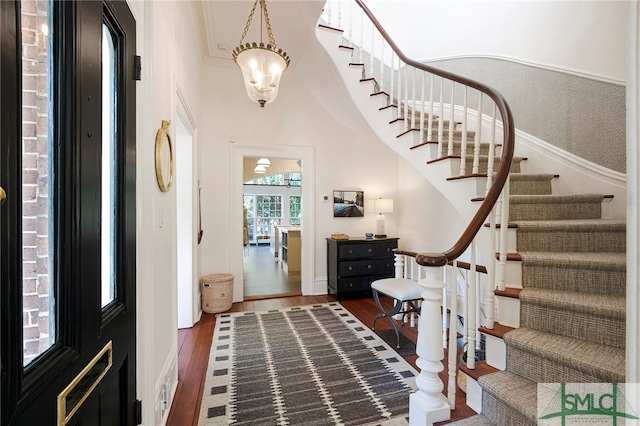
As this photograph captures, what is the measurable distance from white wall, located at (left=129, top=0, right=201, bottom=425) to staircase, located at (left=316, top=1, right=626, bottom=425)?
5.36ft

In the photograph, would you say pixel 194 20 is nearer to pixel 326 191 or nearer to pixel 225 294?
pixel 326 191

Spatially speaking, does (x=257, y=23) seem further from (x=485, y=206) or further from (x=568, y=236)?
(x=568, y=236)

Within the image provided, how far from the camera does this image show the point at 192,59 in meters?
2.88

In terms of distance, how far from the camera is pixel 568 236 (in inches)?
75.4

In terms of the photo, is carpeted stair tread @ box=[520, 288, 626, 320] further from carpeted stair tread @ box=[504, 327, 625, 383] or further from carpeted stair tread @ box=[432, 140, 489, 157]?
carpeted stair tread @ box=[432, 140, 489, 157]

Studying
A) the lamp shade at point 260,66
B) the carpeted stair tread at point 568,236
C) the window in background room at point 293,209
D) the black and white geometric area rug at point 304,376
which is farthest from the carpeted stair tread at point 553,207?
the window in background room at point 293,209

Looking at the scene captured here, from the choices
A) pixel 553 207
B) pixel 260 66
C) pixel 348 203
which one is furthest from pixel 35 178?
pixel 348 203

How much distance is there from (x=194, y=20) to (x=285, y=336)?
3350mm

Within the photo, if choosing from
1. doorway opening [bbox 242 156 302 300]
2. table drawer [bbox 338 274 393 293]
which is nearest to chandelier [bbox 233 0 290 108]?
doorway opening [bbox 242 156 302 300]

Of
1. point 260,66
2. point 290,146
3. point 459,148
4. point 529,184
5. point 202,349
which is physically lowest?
point 202,349

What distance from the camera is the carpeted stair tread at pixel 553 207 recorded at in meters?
2.13

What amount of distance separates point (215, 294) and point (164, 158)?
2.25 meters

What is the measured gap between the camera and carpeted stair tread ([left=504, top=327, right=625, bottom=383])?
1.19 m

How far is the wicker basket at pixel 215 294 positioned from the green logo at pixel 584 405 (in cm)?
314
